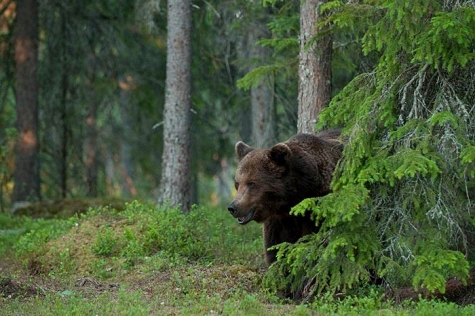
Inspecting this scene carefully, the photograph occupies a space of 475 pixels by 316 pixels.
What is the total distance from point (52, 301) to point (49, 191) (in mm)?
14998

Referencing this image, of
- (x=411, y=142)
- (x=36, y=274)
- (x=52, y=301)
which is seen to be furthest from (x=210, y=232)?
(x=411, y=142)

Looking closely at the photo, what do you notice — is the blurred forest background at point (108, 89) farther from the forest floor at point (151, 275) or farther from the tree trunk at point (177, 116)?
the forest floor at point (151, 275)

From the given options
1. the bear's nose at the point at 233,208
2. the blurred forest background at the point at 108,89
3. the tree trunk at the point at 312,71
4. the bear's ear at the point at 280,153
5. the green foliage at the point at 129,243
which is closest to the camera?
the bear's nose at the point at 233,208

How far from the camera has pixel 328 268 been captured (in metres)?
9.07

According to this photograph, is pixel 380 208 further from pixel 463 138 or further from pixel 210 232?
pixel 210 232

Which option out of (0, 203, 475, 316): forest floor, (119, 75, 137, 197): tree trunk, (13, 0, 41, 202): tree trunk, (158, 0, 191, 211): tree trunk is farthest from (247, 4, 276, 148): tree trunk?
(119, 75, 137, 197): tree trunk

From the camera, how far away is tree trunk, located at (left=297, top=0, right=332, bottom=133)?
39.5 feet

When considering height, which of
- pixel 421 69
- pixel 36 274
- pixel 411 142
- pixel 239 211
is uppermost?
pixel 421 69

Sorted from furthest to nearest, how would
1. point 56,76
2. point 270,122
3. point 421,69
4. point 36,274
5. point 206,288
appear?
point 56,76 → point 270,122 → point 36,274 → point 206,288 → point 421,69

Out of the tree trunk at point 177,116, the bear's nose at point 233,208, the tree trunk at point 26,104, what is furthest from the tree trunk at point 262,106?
the bear's nose at point 233,208

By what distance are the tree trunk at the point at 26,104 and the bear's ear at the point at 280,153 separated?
1103 centimetres

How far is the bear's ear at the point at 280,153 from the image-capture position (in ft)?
32.9

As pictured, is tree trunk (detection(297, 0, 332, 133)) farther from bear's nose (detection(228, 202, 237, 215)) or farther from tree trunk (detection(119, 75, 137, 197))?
tree trunk (detection(119, 75, 137, 197))

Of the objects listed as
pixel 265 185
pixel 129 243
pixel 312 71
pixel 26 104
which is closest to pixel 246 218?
pixel 265 185
